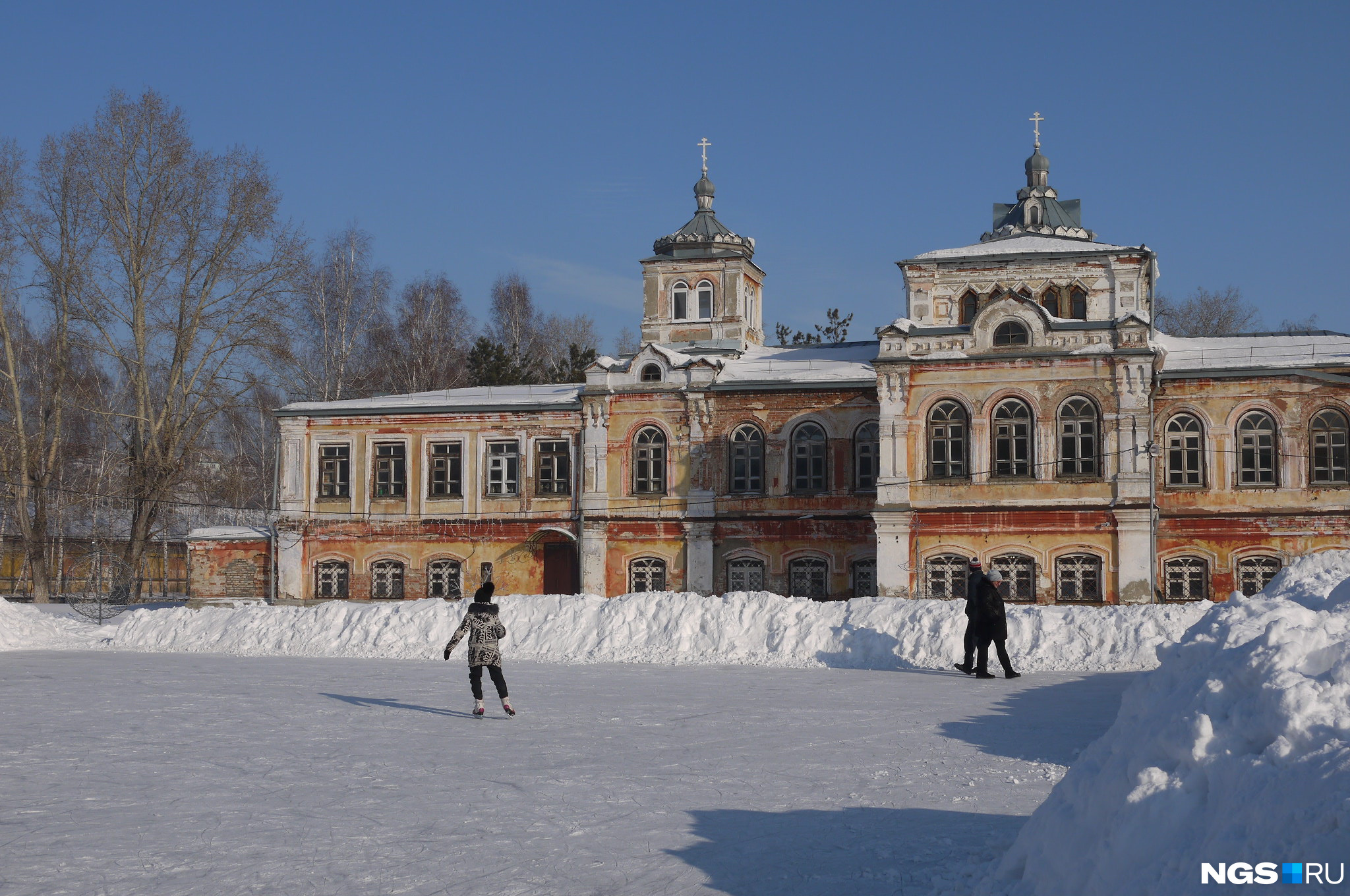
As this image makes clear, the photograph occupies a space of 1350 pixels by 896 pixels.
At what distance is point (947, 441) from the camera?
30812mm

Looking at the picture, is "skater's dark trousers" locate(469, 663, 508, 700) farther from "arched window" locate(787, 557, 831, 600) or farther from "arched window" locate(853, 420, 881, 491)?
"arched window" locate(853, 420, 881, 491)

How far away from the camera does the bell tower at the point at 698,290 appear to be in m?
40.6

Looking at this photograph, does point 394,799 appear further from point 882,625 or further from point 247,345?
point 247,345

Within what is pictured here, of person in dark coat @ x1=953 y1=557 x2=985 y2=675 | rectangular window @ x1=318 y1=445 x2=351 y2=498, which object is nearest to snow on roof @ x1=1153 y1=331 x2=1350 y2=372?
person in dark coat @ x1=953 y1=557 x2=985 y2=675

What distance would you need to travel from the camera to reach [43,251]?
133 feet

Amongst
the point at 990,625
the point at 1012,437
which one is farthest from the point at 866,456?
the point at 990,625

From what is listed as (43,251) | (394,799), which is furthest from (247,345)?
(394,799)

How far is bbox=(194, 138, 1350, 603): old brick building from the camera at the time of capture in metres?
30.0

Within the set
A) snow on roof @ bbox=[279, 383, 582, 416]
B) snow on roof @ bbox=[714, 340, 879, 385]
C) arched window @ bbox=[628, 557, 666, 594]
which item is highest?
snow on roof @ bbox=[714, 340, 879, 385]

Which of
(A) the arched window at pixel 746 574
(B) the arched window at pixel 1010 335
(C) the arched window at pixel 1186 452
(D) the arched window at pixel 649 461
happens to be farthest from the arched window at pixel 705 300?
(C) the arched window at pixel 1186 452

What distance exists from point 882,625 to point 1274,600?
13912mm

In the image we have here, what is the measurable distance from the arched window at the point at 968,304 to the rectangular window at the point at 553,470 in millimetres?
11294

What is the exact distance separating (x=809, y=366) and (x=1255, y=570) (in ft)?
39.0

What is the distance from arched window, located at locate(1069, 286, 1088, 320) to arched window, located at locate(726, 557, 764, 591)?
10552 millimetres
